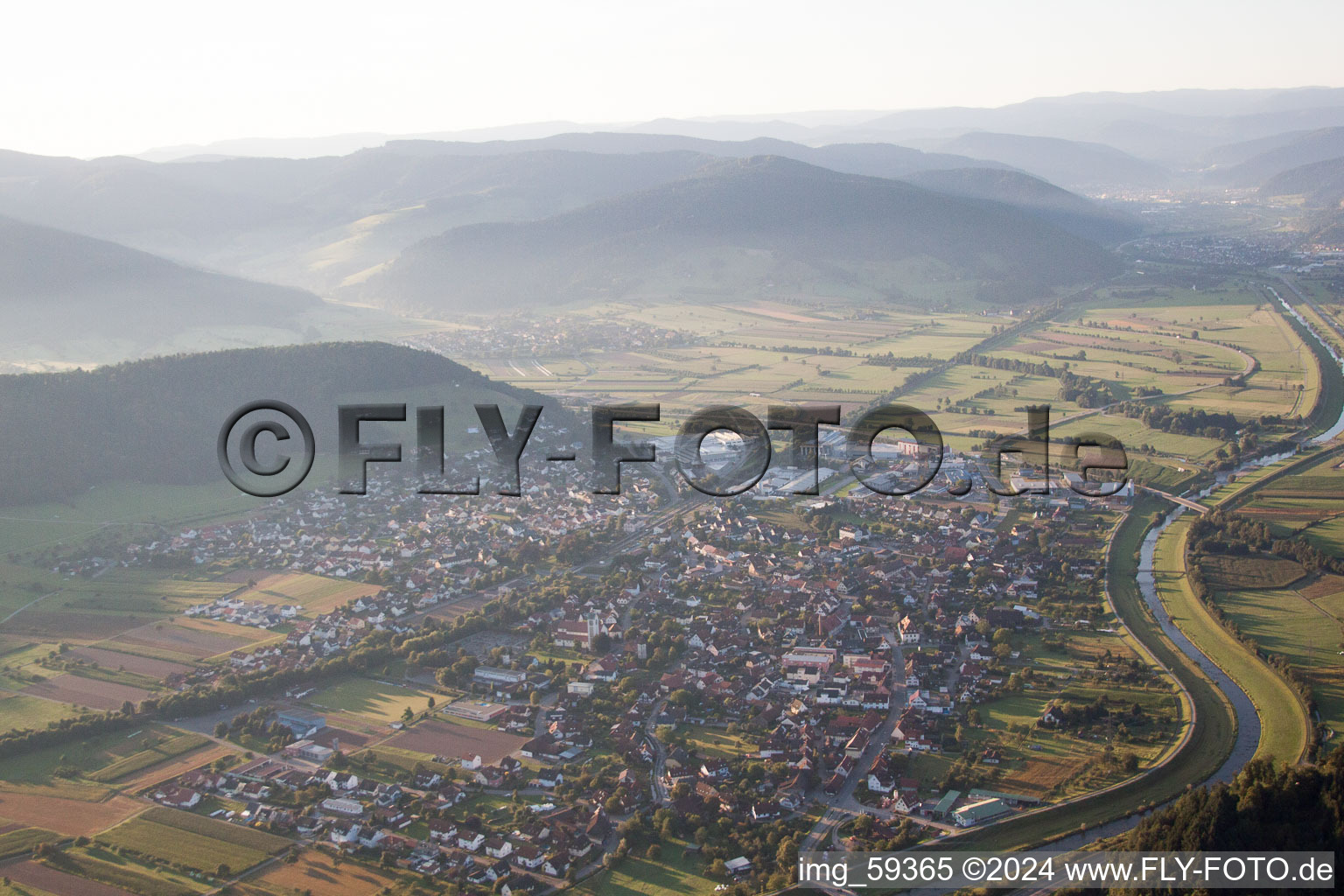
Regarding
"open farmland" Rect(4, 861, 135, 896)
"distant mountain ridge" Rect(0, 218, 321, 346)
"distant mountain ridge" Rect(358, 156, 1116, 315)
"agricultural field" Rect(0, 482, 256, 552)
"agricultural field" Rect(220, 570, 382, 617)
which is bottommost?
"open farmland" Rect(4, 861, 135, 896)

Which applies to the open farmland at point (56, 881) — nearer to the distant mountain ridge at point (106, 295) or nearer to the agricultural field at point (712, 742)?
the agricultural field at point (712, 742)

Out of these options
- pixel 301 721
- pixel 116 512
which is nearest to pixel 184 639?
pixel 301 721

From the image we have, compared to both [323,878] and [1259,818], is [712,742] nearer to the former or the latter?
[323,878]

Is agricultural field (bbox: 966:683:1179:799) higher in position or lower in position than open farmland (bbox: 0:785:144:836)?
higher

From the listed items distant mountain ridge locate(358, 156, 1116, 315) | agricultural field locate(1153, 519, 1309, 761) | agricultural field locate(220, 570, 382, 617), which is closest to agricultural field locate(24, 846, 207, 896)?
agricultural field locate(220, 570, 382, 617)

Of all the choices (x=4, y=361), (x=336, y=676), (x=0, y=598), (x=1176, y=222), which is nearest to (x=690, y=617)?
(x=336, y=676)

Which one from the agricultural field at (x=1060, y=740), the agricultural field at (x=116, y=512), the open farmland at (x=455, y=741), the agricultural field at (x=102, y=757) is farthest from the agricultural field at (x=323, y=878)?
the agricultural field at (x=116, y=512)

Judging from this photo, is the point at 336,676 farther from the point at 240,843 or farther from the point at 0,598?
the point at 0,598

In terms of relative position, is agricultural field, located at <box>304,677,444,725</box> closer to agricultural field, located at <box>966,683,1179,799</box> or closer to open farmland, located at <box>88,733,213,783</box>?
open farmland, located at <box>88,733,213,783</box>
